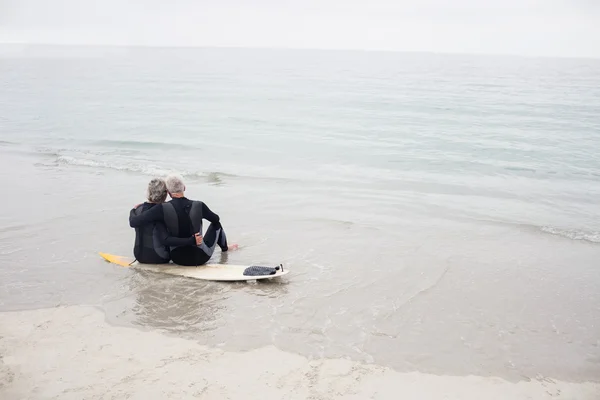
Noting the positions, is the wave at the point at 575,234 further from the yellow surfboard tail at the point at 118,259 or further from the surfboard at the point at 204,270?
the yellow surfboard tail at the point at 118,259

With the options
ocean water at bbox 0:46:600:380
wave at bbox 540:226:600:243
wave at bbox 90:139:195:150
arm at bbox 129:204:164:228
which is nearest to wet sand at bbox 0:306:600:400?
ocean water at bbox 0:46:600:380

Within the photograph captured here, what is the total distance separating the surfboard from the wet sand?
1.83 metres

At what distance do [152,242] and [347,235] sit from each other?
163 inches

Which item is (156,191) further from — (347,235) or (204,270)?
(347,235)

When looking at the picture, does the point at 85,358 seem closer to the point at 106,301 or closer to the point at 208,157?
the point at 106,301

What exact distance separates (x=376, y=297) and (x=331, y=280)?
89 cm

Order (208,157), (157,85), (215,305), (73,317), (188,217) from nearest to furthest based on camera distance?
(73,317), (215,305), (188,217), (208,157), (157,85)

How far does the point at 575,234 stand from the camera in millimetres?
11180

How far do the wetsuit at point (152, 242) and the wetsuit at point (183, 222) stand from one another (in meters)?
0.08

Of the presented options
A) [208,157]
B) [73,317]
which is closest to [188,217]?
[73,317]

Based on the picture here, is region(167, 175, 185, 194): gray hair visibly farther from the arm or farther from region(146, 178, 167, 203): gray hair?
the arm

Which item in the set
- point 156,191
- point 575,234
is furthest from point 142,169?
point 575,234

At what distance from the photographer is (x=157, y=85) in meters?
52.1

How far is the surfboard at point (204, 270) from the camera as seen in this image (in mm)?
7676
